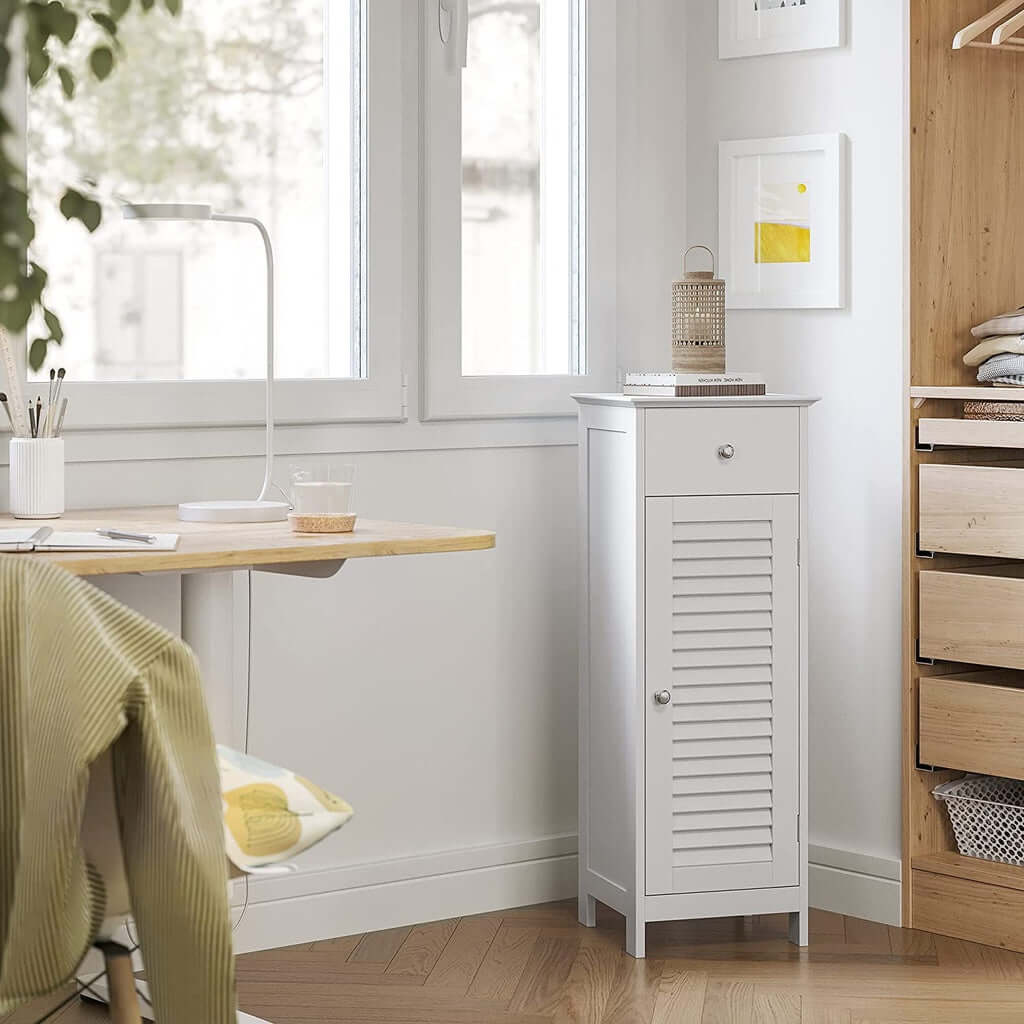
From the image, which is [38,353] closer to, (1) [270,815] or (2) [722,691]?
(1) [270,815]

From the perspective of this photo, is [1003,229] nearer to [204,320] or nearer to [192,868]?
[204,320]

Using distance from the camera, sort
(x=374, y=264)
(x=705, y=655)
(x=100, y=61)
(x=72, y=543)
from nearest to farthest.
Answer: (x=100, y=61), (x=72, y=543), (x=705, y=655), (x=374, y=264)

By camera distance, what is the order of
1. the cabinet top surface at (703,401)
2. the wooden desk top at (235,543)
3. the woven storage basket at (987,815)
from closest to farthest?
1. the wooden desk top at (235,543)
2. the cabinet top surface at (703,401)
3. the woven storage basket at (987,815)

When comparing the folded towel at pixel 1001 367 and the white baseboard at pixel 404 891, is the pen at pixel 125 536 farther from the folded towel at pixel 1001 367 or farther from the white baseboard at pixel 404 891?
the folded towel at pixel 1001 367

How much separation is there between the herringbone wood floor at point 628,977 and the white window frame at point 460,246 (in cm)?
104

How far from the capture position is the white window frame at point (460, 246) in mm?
3242

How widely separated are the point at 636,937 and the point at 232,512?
1.11m

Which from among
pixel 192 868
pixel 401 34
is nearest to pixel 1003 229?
pixel 401 34

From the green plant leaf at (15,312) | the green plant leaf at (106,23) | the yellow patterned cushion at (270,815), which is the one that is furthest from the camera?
the yellow patterned cushion at (270,815)

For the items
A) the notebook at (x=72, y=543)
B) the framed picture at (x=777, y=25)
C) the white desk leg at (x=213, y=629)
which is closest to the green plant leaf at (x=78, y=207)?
the notebook at (x=72, y=543)

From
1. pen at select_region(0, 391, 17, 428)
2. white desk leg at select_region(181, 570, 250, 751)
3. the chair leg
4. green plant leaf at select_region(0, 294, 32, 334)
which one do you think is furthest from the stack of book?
green plant leaf at select_region(0, 294, 32, 334)

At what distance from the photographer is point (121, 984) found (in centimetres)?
187

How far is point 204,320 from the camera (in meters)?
3.04

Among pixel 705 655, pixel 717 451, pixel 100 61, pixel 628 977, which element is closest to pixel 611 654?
pixel 705 655
